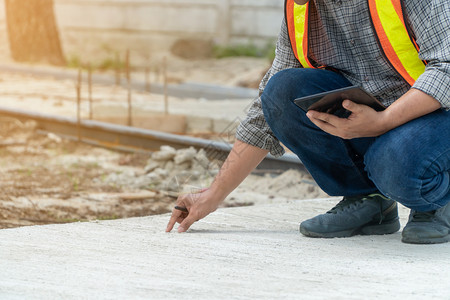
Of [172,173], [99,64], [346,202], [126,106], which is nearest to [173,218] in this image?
[346,202]

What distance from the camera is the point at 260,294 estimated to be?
2.19 m

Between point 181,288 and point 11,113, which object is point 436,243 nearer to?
point 181,288

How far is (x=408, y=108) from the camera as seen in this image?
2551 millimetres

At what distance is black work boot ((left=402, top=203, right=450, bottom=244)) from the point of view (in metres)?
2.82

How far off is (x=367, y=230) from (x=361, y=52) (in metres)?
0.73

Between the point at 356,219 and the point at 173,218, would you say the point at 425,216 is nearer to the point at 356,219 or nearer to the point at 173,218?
the point at 356,219

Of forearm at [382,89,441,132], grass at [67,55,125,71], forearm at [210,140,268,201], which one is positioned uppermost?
forearm at [382,89,441,132]

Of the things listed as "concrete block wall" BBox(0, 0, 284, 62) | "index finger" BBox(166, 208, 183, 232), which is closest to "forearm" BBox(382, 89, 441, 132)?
"index finger" BBox(166, 208, 183, 232)

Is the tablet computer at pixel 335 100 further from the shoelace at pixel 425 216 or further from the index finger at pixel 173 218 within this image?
the index finger at pixel 173 218

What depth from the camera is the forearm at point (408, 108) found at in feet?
8.27

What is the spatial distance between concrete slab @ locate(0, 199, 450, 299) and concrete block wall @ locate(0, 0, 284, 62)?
36.1 ft

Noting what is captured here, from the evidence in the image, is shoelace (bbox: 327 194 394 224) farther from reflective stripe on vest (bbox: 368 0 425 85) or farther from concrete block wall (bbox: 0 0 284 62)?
concrete block wall (bbox: 0 0 284 62)

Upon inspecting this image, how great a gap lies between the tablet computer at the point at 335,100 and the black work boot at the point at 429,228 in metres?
0.50

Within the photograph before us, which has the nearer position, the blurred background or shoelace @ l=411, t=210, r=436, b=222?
shoelace @ l=411, t=210, r=436, b=222
